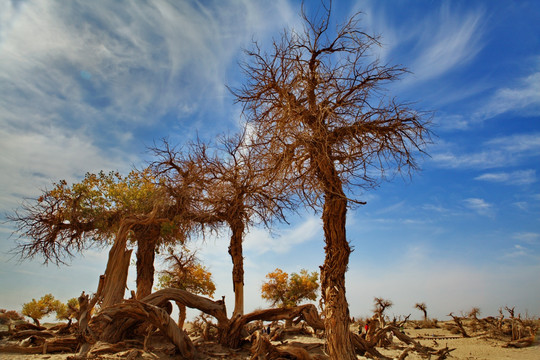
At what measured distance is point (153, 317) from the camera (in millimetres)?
10016

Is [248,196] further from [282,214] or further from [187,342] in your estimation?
[187,342]

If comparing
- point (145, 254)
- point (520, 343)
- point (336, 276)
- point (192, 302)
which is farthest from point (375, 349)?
point (520, 343)

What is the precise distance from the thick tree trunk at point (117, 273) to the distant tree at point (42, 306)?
71.4ft

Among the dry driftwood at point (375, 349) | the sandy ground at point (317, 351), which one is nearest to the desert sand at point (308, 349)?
the sandy ground at point (317, 351)

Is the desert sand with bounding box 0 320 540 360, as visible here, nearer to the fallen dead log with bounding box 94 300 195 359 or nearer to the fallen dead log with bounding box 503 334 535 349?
the fallen dead log with bounding box 503 334 535 349

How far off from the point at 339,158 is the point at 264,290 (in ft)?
97.0

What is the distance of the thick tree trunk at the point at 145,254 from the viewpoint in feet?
54.3

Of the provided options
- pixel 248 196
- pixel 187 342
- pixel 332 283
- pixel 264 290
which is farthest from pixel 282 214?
pixel 264 290

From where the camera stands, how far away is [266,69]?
8758mm

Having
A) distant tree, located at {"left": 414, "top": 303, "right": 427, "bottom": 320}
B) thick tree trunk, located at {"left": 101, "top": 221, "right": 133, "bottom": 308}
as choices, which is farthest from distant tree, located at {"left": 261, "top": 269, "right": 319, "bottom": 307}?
thick tree trunk, located at {"left": 101, "top": 221, "right": 133, "bottom": 308}

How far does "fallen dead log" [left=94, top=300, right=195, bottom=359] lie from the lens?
9938 mm

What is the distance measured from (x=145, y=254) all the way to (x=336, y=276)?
491 inches

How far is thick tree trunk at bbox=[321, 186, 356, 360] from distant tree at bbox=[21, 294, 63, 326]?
29.8 metres

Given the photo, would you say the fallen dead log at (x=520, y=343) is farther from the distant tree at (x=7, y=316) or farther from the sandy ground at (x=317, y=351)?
the distant tree at (x=7, y=316)
